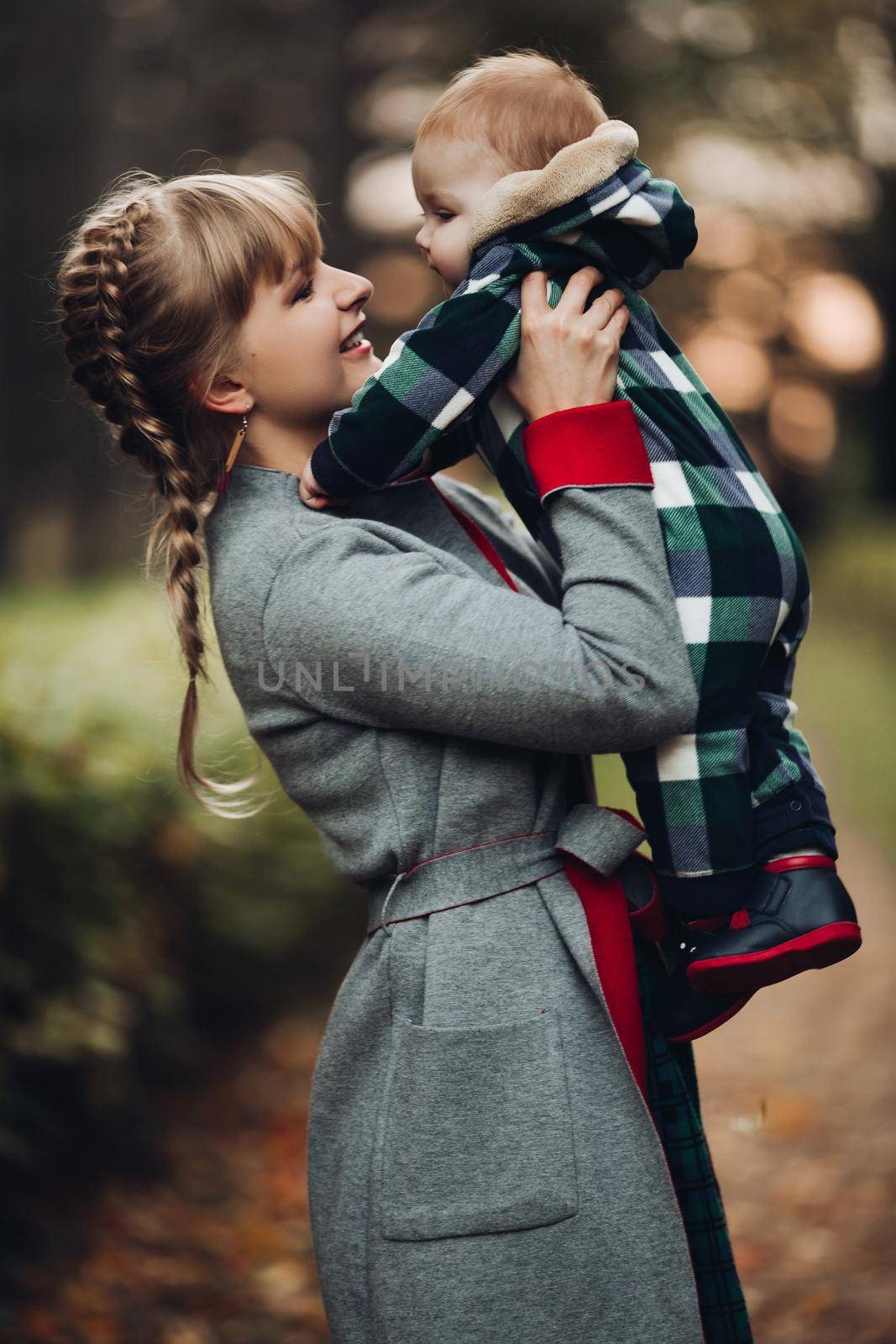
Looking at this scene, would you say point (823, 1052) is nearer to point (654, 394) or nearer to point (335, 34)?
point (654, 394)

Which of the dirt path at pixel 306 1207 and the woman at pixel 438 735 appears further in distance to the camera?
the dirt path at pixel 306 1207

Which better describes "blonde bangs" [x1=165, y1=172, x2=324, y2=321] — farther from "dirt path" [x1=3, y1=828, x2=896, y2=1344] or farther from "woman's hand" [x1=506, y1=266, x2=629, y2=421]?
"dirt path" [x1=3, y1=828, x2=896, y2=1344]

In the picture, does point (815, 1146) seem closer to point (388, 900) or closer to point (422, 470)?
point (388, 900)

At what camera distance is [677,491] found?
163cm

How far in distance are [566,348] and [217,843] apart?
2868 millimetres

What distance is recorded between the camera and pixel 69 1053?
3.20 metres

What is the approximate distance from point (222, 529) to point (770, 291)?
63.2ft

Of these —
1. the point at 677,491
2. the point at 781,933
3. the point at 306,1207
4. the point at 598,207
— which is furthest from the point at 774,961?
the point at 306,1207

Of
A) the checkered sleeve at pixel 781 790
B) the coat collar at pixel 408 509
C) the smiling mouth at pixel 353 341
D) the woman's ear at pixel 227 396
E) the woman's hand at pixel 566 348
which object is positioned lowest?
the checkered sleeve at pixel 781 790

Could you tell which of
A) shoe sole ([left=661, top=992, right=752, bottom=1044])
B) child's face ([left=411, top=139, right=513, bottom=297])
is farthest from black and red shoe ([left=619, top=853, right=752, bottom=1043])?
child's face ([left=411, top=139, right=513, bottom=297])

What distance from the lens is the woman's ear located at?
1818 millimetres

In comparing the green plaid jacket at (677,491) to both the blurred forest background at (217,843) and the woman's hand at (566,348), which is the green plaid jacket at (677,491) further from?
the blurred forest background at (217,843)

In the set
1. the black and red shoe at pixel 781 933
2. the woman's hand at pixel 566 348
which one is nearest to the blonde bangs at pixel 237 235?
the woman's hand at pixel 566 348

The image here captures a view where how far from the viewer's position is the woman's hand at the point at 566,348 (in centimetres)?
162
